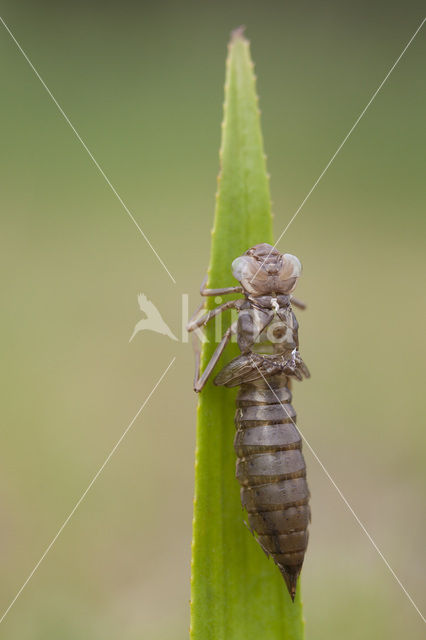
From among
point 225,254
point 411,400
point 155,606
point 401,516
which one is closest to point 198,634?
point 225,254

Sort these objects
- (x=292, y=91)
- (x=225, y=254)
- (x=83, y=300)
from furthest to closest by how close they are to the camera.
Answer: (x=292, y=91)
(x=83, y=300)
(x=225, y=254)

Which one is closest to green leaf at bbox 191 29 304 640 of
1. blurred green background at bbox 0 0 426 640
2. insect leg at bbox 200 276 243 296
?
insect leg at bbox 200 276 243 296

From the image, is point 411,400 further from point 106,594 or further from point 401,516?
point 106,594

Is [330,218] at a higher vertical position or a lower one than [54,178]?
lower

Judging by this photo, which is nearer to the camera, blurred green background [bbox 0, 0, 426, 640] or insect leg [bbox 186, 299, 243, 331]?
insect leg [bbox 186, 299, 243, 331]

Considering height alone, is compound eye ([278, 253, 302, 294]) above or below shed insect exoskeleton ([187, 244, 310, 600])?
above

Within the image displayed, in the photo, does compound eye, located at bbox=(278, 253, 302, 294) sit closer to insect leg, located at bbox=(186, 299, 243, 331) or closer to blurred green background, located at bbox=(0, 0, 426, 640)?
insect leg, located at bbox=(186, 299, 243, 331)

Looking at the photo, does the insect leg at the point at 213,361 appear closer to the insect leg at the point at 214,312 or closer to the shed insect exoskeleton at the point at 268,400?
the shed insect exoskeleton at the point at 268,400

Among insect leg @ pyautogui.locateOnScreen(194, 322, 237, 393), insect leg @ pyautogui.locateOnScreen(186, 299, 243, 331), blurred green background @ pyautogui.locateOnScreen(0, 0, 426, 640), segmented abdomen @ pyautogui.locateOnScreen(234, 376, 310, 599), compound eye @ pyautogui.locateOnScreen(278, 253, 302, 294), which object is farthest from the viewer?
blurred green background @ pyautogui.locateOnScreen(0, 0, 426, 640)
